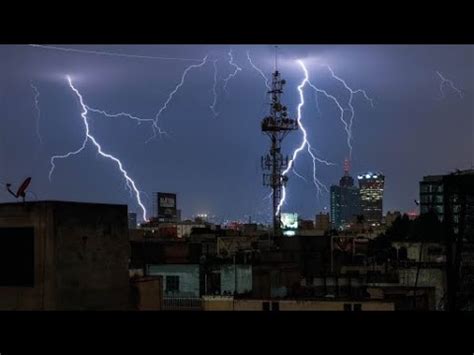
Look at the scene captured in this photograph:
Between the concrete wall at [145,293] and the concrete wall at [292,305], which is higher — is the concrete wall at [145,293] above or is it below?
above

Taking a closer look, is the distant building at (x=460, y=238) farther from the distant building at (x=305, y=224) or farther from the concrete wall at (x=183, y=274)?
the distant building at (x=305, y=224)

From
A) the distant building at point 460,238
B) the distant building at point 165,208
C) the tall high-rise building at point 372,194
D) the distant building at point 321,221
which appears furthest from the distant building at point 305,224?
the distant building at point 460,238

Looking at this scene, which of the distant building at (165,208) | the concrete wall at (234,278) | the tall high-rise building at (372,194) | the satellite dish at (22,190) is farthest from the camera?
the tall high-rise building at (372,194)

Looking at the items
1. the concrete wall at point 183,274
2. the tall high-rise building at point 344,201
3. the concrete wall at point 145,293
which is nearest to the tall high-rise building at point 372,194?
the tall high-rise building at point 344,201

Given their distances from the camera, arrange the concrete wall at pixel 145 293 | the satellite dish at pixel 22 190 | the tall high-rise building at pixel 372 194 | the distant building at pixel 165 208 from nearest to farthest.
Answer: the satellite dish at pixel 22 190 → the concrete wall at pixel 145 293 → the distant building at pixel 165 208 → the tall high-rise building at pixel 372 194

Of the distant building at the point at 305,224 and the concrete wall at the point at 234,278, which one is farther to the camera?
the distant building at the point at 305,224

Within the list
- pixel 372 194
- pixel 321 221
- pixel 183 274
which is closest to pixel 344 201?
pixel 372 194

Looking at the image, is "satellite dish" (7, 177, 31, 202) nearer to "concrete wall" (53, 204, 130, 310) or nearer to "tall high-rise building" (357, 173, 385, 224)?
"concrete wall" (53, 204, 130, 310)
